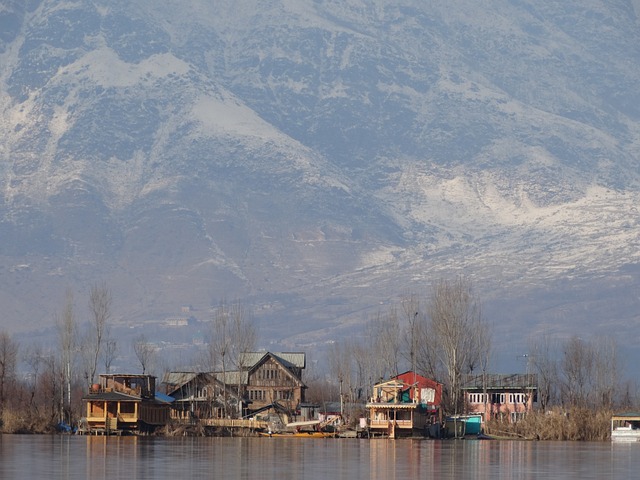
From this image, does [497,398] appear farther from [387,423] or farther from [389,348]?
[387,423]

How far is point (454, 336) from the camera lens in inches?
5034

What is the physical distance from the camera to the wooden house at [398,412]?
114375 mm

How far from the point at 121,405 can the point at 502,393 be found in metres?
46.1

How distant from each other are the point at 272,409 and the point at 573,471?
2909 inches

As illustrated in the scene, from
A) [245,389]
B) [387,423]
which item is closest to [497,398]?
[245,389]

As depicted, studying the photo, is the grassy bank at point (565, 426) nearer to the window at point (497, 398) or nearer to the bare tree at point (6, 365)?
the window at point (497, 398)

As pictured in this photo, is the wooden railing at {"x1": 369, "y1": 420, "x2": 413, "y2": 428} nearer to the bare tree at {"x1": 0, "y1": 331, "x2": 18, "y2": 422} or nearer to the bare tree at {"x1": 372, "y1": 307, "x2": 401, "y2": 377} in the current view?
the bare tree at {"x1": 372, "y1": 307, "x2": 401, "y2": 377}

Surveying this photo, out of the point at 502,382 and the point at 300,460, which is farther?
the point at 502,382

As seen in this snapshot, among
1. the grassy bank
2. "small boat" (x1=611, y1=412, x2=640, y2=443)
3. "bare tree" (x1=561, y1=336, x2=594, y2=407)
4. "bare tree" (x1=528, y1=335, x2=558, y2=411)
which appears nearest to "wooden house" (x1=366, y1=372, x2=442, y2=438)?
the grassy bank

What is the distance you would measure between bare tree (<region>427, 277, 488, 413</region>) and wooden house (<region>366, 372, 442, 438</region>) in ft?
10.4

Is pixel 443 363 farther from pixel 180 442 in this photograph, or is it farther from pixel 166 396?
pixel 180 442

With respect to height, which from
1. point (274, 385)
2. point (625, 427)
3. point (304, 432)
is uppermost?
point (274, 385)

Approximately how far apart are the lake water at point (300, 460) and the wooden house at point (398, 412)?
56.9ft

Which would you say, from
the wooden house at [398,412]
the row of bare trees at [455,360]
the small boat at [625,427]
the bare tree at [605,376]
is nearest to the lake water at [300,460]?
the small boat at [625,427]
